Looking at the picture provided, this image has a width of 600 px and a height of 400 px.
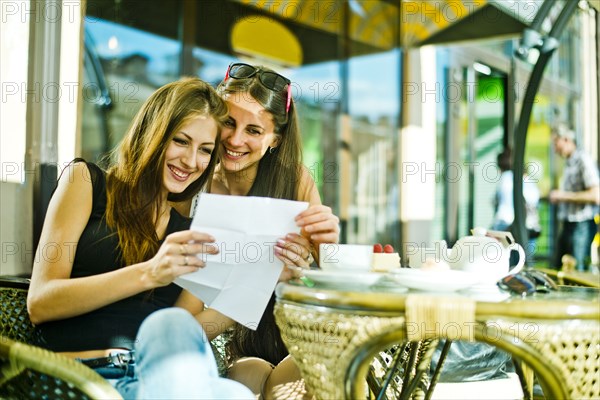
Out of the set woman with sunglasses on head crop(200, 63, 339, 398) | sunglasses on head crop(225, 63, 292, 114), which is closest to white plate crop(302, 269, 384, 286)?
woman with sunglasses on head crop(200, 63, 339, 398)

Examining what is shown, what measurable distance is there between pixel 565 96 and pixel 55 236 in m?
8.92

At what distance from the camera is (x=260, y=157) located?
6.89ft

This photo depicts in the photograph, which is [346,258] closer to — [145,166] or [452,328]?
[452,328]

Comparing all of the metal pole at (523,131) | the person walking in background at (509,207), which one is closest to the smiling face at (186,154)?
the metal pole at (523,131)

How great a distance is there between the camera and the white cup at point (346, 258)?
1565 millimetres

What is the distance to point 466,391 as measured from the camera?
2.19 m

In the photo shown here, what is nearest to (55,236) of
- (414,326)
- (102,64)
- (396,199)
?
(414,326)

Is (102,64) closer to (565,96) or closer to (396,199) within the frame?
(396,199)

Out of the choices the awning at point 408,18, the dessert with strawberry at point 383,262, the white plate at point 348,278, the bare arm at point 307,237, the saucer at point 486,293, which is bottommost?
the saucer at point 486,293

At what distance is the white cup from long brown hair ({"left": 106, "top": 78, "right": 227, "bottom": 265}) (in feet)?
1.65

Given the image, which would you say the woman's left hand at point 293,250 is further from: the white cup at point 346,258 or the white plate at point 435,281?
the white plate at point 435,281

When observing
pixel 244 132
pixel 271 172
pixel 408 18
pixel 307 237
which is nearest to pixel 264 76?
pixel 244 132

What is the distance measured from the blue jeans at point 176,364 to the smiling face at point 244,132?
2.49ft

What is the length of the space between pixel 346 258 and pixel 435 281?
0.29 m
